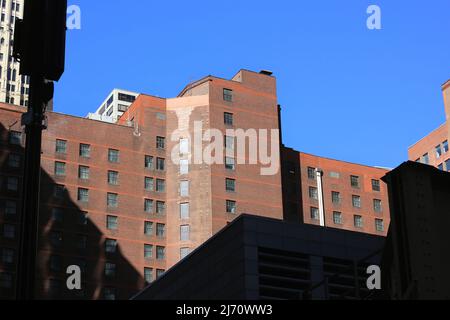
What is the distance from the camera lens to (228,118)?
117875 mm

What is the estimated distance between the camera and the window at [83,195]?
359ft

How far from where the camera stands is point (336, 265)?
3694 cm

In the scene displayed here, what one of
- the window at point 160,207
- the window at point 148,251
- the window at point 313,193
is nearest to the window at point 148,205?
the window at point 160,207

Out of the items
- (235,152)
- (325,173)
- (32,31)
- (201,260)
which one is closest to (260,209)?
(235,152)

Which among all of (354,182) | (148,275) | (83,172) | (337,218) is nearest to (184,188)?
(148,275)

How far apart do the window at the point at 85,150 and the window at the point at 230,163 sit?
1773 centimetres

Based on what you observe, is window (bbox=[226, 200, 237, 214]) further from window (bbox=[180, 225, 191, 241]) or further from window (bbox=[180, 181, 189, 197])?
window (bbox=[180, 181, 189, 197])

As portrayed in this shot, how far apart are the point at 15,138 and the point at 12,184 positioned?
641 cm

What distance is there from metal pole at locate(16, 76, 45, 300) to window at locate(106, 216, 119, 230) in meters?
94.3

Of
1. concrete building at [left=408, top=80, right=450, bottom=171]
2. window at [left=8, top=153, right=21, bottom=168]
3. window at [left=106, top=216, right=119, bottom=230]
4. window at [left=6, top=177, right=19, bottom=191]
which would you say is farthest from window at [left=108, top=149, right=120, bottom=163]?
concrete building at [left=408, top=80, right=450, bottom=171]

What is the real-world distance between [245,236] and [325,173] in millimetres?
92743

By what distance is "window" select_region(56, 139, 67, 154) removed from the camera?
364 ft
